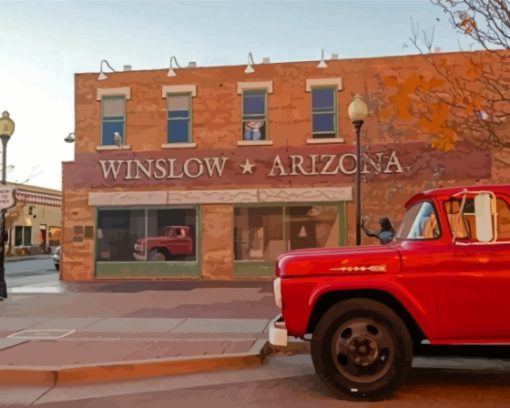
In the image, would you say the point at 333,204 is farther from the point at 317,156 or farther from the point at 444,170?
the point at 444,170

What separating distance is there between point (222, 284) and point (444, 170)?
304 inches

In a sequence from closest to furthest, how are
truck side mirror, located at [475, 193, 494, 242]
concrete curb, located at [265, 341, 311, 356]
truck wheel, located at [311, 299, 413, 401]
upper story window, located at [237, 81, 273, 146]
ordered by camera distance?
1. truck side mirror, located at [475, 193, 494, 242]
2. truck wheel, located at [311, 299, 413, 401]
3. concrete curb, located at [265, 341, 311, 356]
4. upper story window, located at [237, 81, 273, 146]

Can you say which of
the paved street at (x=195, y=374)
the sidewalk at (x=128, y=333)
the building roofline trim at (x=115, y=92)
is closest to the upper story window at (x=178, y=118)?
the building roofline trim at (x=115, y=92)

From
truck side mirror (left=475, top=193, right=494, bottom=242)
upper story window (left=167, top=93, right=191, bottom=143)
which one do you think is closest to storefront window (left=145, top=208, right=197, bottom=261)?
upper story window (left=167, top=93, right=191, bottom=143)

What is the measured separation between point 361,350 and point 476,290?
4.20 ft

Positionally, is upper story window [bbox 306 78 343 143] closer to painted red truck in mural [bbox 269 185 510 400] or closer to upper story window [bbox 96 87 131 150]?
upper story window [bbox 96 87 131 150]

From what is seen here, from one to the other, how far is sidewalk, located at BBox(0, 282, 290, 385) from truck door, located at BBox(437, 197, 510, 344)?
2717 millimetres

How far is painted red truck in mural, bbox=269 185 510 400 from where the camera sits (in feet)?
17.6

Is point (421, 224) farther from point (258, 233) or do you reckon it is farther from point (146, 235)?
point (146, 235)

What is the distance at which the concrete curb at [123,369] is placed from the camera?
21.0 ft

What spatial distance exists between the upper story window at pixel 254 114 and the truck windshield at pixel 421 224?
12.3m

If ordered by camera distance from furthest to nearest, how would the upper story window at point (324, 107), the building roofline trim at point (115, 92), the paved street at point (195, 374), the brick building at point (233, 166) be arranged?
the building roofline trim at point (115, 92) < the upper story window at point (324, 107) < the brick building at point (233, 166) < the paved street at point (195, 374)

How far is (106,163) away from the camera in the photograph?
18.6m

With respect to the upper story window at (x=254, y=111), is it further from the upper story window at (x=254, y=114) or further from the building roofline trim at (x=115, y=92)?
the building roofline trim at (x=115, y=92)
